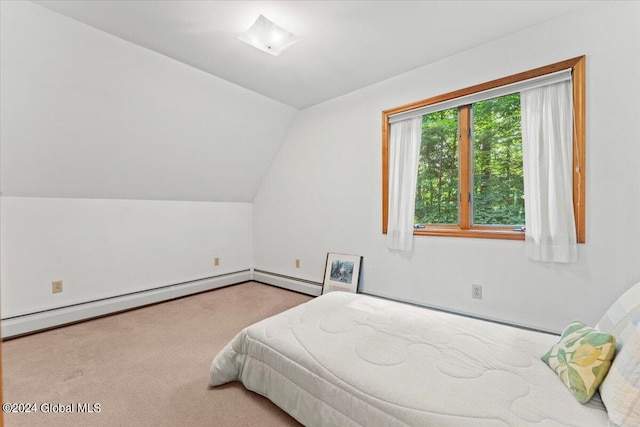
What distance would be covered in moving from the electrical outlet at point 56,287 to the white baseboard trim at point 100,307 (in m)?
0.16

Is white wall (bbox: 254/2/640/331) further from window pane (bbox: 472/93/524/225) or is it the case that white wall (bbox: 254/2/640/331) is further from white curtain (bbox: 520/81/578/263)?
window pane (bbox: 472/93/524/225)

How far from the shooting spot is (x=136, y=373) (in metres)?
2.06

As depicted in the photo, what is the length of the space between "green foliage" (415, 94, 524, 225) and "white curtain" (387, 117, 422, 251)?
13 centimetres

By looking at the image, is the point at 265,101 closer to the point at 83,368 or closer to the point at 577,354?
the point at 83,368

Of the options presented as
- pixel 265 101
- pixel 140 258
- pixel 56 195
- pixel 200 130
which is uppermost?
pixel 265 101

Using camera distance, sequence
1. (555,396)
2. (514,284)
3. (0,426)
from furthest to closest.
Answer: (514,284) → (555,396) → (0,426)

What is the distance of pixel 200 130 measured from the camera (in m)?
3.32

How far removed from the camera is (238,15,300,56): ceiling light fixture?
221cm

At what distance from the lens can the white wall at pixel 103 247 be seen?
8.81 ft

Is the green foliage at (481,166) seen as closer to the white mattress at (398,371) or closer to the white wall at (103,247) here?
the white mattress at (398,371)

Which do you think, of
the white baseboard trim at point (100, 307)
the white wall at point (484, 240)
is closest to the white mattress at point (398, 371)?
the white wall at point (484, 240)

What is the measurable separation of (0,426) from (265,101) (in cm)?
340

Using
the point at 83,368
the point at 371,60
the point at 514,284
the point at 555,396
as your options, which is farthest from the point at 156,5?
the point at 514,284

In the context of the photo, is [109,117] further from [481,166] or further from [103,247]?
[481,166]
